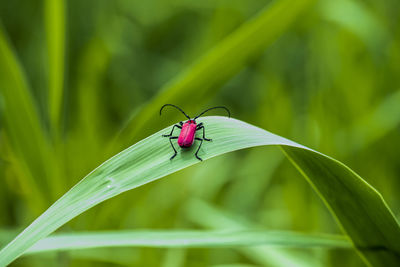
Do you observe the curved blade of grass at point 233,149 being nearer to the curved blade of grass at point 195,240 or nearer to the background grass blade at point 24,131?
the curved blade of grass at point 195,240

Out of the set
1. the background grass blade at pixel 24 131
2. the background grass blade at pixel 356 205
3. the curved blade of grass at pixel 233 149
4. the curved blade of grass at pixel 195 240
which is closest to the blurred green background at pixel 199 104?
the background grass blade at pixel 24 131

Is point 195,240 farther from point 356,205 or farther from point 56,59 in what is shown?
point 56,59

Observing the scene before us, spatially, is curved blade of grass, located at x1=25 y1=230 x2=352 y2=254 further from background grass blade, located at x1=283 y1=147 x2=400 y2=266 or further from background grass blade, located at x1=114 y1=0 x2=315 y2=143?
background grass blade, located at x1=114 y1=0 x2=315 y2=143

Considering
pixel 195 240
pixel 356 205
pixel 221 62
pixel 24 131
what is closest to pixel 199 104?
pixel 221 62

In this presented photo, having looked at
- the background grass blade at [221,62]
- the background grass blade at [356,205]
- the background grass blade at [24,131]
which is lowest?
the background grass blade at [356,205]

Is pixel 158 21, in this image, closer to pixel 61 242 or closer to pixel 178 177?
pixel 178 177

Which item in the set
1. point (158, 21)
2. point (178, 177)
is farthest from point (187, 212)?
point (158, 21)

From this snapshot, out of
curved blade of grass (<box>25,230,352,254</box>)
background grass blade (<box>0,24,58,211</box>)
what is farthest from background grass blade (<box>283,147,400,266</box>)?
background grass blade (<box>0,24,58,211</box>)
